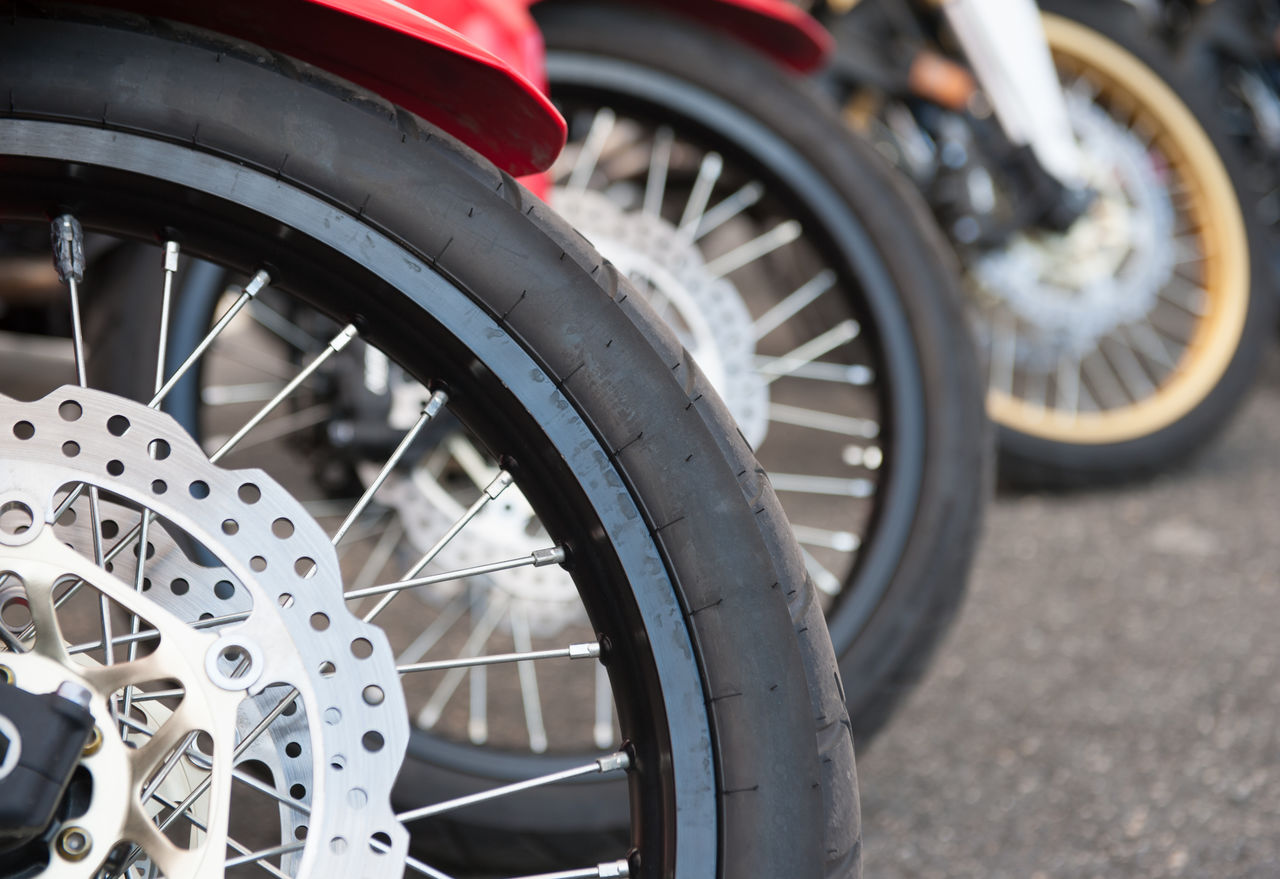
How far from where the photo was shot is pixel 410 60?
2.37ft

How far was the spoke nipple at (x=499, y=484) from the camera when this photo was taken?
2.24ft

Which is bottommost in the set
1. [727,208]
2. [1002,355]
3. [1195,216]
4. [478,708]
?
[478,708]

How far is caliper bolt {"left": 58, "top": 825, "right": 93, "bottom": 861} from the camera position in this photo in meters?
0.57

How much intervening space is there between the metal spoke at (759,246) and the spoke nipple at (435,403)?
68cm

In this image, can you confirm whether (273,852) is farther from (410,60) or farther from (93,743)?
(410,60)

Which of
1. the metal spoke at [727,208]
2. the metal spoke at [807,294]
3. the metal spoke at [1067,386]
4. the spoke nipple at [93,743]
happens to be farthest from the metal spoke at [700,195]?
the metal spoke at [1067,386]

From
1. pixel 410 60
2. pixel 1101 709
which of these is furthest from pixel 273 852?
pixel 1101 709

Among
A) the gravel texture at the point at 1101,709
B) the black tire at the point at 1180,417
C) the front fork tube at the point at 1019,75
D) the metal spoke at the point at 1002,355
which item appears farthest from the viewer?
the metal spoke at the point at 1002,355

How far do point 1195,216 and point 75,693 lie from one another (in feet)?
7.28

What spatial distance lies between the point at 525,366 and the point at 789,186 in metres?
0.66

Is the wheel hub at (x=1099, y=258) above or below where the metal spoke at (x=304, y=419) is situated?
above

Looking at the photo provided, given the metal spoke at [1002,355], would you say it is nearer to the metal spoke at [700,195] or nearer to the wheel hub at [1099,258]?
the wheel hub at [1099,258]

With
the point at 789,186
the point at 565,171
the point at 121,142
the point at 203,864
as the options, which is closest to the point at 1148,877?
the point at 789,186

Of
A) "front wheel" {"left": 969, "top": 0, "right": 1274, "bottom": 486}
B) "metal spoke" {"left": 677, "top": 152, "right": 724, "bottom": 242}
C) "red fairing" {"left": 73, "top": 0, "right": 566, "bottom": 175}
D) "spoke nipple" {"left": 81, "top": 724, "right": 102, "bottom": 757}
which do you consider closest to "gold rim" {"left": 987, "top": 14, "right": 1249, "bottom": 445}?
"front wheel" {"left": 969, "top": 0, "right": 1274, "bottom": 486}
